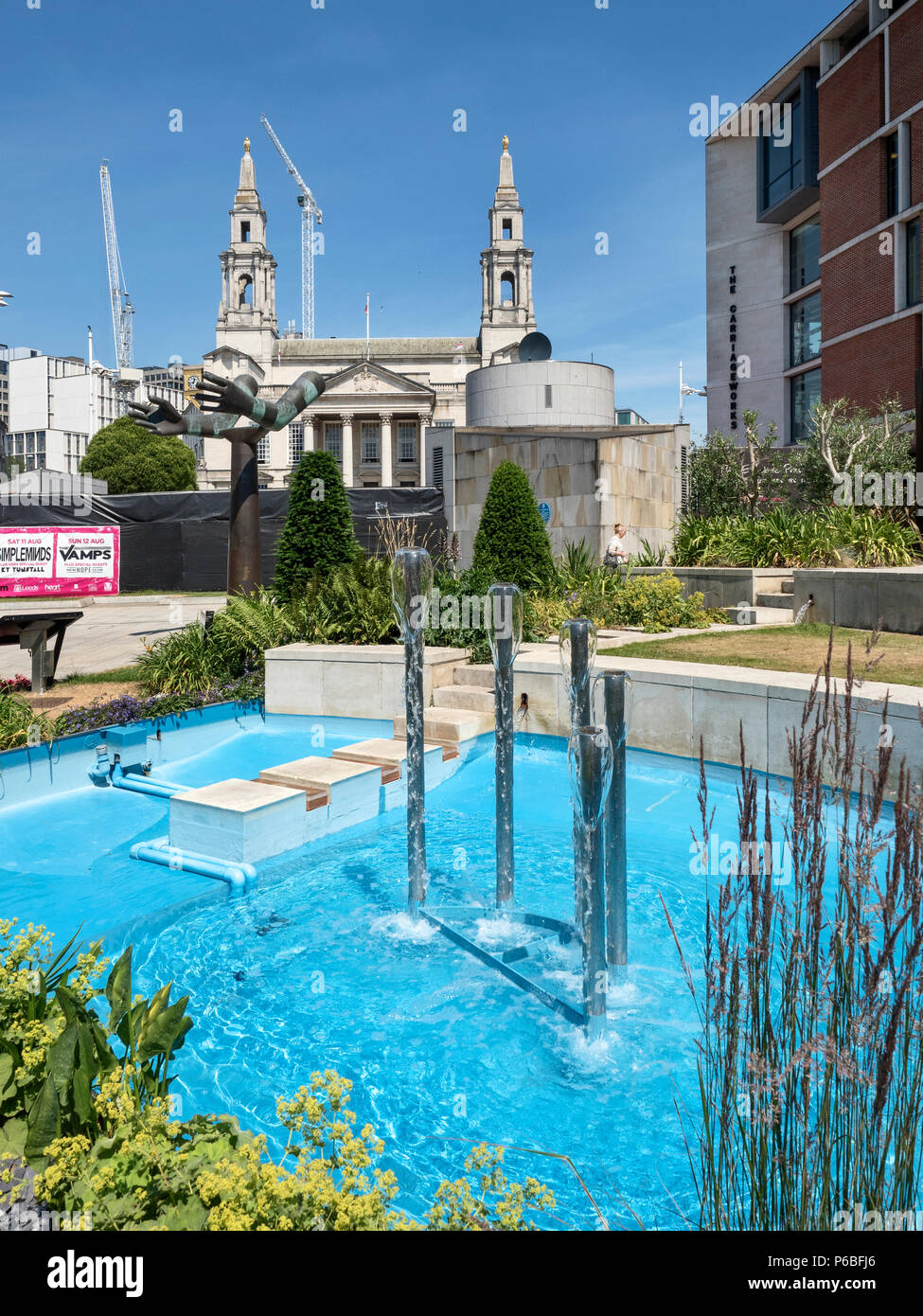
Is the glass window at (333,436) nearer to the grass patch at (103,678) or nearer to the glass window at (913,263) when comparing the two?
the glass window at (913,263)

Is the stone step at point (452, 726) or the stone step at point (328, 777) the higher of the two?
the stone step at point (452, 726)

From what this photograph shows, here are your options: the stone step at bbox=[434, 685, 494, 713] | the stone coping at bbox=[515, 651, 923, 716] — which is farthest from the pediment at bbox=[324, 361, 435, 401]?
the stone coping at bbox=[515, 651, 923, 716]

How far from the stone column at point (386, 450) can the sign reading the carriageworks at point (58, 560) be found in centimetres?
6860

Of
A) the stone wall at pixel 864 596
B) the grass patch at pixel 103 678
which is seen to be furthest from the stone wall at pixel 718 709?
the grass patch at pixel 103 678

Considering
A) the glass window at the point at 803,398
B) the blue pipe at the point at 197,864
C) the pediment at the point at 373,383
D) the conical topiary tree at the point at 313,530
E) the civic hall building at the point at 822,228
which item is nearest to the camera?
the blue pipe at the point at 197,864

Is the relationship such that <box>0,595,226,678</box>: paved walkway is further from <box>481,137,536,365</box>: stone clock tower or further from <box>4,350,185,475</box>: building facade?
<box>4,350,185,475</box>: building facade

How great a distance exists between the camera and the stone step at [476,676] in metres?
9.99

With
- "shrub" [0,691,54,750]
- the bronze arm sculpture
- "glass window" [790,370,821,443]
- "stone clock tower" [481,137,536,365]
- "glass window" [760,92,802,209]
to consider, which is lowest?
"shrub" [0,691,54,750]

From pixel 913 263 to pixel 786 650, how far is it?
25.1m

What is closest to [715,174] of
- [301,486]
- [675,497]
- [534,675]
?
[675,497]

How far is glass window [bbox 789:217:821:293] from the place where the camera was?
37469mm

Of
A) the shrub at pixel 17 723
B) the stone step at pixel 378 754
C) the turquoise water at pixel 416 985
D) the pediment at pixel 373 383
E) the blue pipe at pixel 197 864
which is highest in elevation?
the pediment at pixel 373 383

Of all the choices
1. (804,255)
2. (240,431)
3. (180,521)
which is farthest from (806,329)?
(240,431)

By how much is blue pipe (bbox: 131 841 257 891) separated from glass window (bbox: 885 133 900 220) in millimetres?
32897
